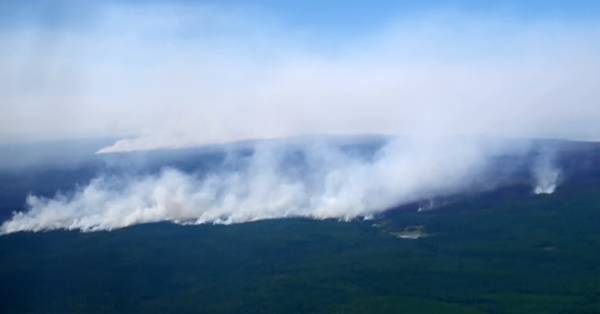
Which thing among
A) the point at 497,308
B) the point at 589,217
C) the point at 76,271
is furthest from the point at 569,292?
the point at 76,271

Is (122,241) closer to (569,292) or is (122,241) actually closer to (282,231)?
(282,231)

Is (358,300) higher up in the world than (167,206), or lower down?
lower down

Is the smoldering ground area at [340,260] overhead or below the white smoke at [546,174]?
Answer: below

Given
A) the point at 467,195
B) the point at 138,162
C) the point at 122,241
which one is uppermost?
the point at 138,162

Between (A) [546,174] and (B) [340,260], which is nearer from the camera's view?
(B) [340,260]

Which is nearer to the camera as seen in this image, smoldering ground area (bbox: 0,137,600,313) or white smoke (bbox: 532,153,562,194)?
smoldering ground area (bbox: 0,137,600,313)

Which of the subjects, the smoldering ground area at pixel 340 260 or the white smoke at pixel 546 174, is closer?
the smoldering ground area at pixel 340 260

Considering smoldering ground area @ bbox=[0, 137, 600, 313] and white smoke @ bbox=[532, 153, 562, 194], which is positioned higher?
white smoke @ bbox=[532, 153, 562, 194]

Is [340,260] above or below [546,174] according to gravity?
below
